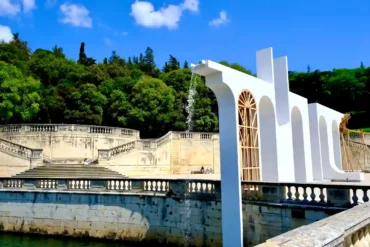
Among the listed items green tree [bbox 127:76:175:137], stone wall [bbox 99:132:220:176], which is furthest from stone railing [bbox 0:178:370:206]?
green tree [bbox 127:76:175:137]

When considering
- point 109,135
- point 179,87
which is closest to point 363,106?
point 179,87

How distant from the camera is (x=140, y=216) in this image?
12.9 m

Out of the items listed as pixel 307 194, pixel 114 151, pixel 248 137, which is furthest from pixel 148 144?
pixel 307 194

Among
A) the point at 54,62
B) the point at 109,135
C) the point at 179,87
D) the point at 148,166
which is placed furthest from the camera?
the point at 54,62

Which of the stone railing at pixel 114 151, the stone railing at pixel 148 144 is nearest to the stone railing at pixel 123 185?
the stone railing at pixel 114 151

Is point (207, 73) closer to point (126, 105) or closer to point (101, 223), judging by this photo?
point (101, 223)

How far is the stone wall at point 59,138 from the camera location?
2598cm

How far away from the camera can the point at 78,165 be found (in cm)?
2078

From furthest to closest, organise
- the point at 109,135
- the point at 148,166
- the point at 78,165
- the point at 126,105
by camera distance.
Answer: the point at 126,105, the point at 109,135, the point at 148,166, the point at 78,165

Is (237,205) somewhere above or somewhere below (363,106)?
below

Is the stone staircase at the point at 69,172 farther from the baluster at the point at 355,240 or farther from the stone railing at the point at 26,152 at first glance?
the baluster at the point at 355,240

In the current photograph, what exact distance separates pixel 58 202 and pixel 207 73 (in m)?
9.17

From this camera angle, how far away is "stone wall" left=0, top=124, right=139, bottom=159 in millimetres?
25984

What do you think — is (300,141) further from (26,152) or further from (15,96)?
(15,96)
